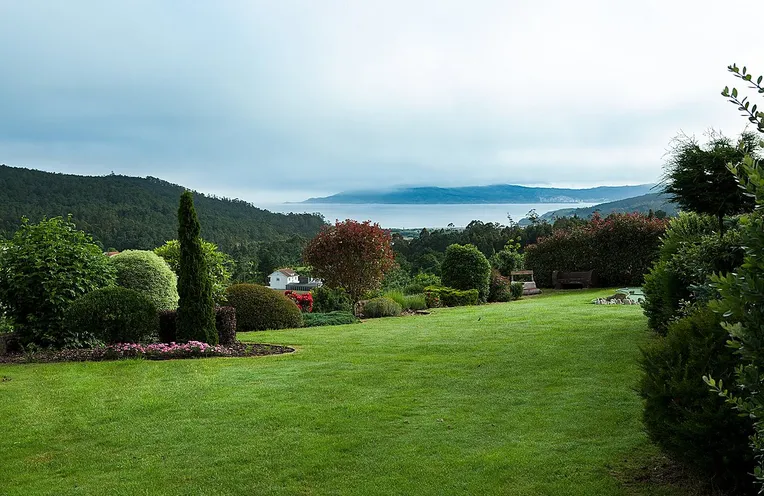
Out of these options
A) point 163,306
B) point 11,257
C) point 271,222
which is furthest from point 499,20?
point 271,222

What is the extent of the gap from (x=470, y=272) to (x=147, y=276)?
12.2 meters

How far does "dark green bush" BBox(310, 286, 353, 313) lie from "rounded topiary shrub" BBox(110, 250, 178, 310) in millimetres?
6293

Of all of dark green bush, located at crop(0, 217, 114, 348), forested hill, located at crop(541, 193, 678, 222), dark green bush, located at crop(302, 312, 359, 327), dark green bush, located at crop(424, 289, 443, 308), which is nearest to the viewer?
dark green bush, located at crop(0, 217, 114, 348)

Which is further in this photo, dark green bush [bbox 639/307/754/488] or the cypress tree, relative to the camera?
the cypress tree

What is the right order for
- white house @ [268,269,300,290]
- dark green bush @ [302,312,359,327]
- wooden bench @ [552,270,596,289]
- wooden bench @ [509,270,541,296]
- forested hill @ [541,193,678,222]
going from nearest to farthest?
dark green bush @ [302,312,359,327] → wooden bench @ [509,270,541,296] → wooden bench @ [552,270,596,289] → white house @ [268,269,300,290] → forested hill @ [541,193,678,222]

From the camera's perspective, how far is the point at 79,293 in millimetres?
10867

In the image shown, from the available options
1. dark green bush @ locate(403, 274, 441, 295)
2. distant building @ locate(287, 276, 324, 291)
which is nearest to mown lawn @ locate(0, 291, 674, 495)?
dark green bush @ locate(403, 274, 441, 295)

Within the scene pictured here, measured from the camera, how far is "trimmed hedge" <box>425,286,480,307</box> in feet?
67.6

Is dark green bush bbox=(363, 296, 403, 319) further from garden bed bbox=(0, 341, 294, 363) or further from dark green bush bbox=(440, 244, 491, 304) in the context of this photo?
garden bed bbox=(0, 341, 294, 363)

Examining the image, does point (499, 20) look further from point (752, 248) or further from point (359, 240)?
point (752, 248)

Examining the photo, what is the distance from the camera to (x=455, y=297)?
814 inches

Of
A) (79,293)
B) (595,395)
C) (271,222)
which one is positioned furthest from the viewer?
(271,222)

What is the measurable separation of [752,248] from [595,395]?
4.74m

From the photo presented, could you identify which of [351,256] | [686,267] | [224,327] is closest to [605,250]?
[351,256]
